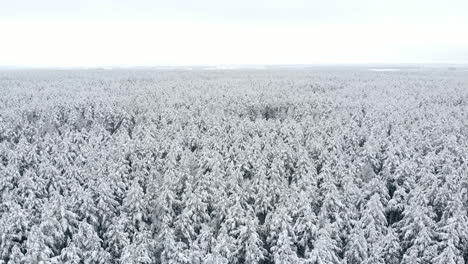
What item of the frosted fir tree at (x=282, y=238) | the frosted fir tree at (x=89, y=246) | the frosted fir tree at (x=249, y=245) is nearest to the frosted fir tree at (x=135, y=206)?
the frosted fir tree at (x=89, y=246)

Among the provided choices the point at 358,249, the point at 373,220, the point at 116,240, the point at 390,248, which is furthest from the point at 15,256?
the point at 390,248

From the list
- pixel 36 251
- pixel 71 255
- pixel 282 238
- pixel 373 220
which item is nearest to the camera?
pixel 36 251

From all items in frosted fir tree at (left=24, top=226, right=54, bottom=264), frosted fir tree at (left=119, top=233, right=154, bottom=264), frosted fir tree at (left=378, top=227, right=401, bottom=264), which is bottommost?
frosted fir tree at (left=378, top=227, right=401, bottom=264)

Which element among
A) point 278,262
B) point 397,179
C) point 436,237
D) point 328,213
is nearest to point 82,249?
point 278,262

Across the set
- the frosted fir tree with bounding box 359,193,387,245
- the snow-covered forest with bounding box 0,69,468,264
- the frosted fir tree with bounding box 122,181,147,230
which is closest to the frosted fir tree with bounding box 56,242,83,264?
the snow-covered forest with bounding box 0,69,468,264

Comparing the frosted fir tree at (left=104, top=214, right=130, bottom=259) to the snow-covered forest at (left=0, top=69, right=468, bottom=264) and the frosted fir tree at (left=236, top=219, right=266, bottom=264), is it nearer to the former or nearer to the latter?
the snow-covered forest at (left=0, top=69, right=468, bottom=264)

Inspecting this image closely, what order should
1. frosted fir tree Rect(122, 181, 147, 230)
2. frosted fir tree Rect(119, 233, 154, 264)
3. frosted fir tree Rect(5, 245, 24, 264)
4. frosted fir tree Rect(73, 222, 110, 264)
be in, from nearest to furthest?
1. frosted fir tree Rect(5, 245, 24, 264)
2. frosted fir tree Rect(119, 233, 154, 264)
3. frosted fir tree Rect(73, 222, 110, 264)
4. frosted fir tree Rect(122, 181, 147, 230)

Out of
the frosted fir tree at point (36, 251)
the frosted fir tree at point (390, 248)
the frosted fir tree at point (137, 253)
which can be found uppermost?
the frosted fir tree at point (36, 251)

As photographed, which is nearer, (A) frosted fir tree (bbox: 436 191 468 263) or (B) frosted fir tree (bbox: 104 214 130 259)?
(A) frosted fir tree (bbox: 436 191 468 263)

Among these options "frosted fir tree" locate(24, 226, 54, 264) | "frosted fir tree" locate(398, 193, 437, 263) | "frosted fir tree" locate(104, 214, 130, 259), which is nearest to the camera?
"frosted fir tree" locate(24, 226, 54, 264)

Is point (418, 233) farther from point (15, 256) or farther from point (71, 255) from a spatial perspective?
point (15, 256)

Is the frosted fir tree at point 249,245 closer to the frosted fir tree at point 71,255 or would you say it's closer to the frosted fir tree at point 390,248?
the frosted fir tree at point 390,248
